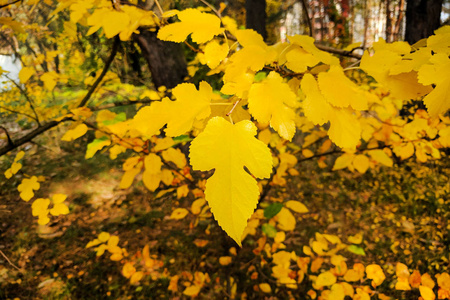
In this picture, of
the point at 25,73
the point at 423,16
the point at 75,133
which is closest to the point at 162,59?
the point at 25,73

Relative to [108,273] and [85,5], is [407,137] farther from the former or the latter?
[108,273]

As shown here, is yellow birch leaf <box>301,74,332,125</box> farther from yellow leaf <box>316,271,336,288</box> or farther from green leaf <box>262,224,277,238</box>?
yellow leaf <box>316,271,336,288</box>

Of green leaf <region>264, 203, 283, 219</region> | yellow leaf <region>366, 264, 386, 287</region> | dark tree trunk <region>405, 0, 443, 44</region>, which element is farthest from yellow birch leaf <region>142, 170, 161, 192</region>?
dark tree trunk <region>405, 0, 443, 44</region>

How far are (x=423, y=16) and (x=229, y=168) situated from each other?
4885 millimetres

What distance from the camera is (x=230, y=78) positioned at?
22.7 inches

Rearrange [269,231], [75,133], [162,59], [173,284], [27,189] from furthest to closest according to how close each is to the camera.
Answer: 1. [162,59]
2. [173,284]
3. [269,231]
4. [27,189]
5. [75,133]

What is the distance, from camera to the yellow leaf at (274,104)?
51 centimetres

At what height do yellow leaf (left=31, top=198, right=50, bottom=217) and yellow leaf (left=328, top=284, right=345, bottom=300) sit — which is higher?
yellow leaf (left=31, top=198, right=50, bottom=217)

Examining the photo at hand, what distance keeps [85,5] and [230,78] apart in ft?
2.22

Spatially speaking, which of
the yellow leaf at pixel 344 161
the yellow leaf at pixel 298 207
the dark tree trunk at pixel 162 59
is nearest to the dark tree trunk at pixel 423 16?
the yellow leaf at pixel 344 161

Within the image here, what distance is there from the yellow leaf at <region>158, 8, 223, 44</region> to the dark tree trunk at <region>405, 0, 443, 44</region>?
4.47 meters

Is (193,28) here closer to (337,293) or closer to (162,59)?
(337,293)

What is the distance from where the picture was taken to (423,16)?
3.60m

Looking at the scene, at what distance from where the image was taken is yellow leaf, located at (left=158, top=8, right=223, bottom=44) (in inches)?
24.8
